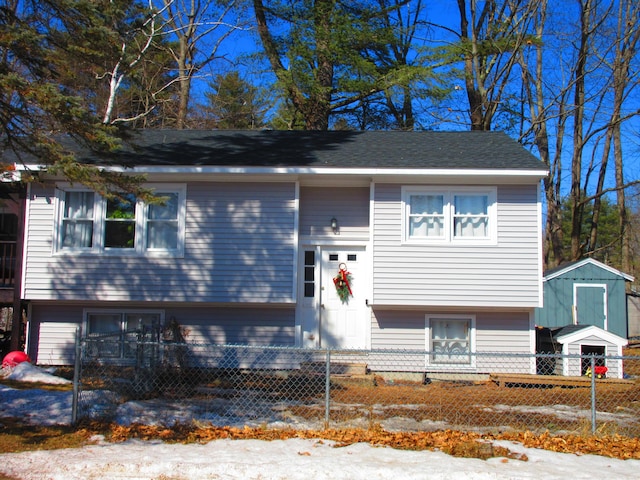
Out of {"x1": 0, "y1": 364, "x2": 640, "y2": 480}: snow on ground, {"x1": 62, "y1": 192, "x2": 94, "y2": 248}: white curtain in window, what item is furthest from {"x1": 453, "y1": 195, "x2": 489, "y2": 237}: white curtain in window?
{"x1": 62, "y1": 192, "x2": 94, "y2": 248}: white curtain in window

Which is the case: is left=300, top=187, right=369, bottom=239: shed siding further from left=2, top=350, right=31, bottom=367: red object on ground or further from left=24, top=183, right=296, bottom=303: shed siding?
left=2, top=350, right=31, bottom=367: red object on ground

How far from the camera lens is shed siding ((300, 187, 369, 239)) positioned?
41.2 ft

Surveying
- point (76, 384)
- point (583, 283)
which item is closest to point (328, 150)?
point (76, 384)

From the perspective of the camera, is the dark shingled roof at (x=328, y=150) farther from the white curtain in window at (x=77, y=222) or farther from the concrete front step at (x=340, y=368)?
the concrete front step at (x=340, y=368)

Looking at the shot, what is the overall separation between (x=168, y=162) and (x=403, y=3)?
47.4ft

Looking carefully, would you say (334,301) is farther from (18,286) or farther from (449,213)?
(18,286)

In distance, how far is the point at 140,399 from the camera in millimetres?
8664

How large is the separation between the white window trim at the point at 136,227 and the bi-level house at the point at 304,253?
1.1 inches

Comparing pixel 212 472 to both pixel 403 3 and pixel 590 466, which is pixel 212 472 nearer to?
pixel 590 466

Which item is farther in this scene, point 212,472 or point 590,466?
point 590,466

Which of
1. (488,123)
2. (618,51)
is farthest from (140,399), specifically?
(618,51)

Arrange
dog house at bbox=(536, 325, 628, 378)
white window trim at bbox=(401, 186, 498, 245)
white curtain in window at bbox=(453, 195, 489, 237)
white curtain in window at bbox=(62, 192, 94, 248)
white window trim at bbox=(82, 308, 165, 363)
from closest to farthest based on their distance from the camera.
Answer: dog house at bbox=(536, 325, 628, 378), white window trim at bbox=(401, 186, 498, 245), white curtain in window at bbox=(453, 195, 489, 237), white curtain in window at bbox=(62, 192, 94, 248), white window trim at bbox=(82, 308, 165, 363)

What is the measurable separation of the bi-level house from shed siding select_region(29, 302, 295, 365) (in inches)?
0.9

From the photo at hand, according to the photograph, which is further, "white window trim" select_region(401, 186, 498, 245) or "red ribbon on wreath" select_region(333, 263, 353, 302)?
"red ribbon on wreath" select_region(333, 263, 353, 302)
